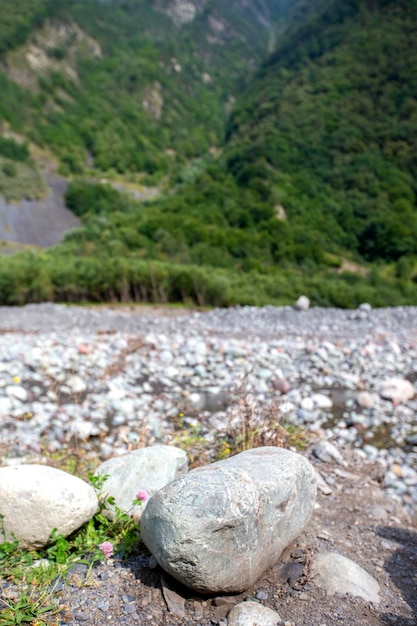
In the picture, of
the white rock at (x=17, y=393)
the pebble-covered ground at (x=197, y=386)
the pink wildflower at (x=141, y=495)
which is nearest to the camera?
the pink wildflower at (x=141, y=495)

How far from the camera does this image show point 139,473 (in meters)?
3.98

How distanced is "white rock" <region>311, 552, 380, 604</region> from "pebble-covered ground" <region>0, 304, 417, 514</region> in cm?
182

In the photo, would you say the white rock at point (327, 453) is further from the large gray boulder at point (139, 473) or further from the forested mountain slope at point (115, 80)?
the forested mountain slope at point (115, 80)

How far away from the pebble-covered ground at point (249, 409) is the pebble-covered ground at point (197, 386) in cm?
3

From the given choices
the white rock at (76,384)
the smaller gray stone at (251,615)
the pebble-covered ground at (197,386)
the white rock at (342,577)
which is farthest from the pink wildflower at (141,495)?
the white rock at (76,384)

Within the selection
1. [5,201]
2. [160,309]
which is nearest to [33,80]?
[5,201]

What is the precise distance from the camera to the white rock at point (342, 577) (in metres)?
3.19

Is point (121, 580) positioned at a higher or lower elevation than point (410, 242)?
lower

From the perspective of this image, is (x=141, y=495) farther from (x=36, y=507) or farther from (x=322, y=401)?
(x=322, y=401)

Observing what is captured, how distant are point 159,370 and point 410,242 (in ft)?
155

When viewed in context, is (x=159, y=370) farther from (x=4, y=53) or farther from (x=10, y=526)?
(x=4, y=53)

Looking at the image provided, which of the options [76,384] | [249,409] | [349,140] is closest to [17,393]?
[76,384]

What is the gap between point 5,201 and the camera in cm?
5759

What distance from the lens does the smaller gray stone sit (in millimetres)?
2830
